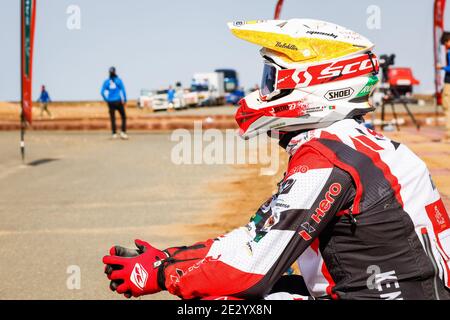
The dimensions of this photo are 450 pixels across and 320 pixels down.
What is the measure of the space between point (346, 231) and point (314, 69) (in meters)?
0.57

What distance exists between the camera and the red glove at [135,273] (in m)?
2.22

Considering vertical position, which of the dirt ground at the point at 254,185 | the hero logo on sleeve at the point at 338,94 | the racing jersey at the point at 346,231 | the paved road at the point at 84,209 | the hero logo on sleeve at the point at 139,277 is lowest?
the paved road at the point at 84,209

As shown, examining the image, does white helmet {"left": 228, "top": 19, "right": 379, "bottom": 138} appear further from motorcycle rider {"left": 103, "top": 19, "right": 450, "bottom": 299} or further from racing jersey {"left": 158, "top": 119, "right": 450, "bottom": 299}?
racing jersey {"left": 158, "top": 119, "right": 450, "bottom": 299}

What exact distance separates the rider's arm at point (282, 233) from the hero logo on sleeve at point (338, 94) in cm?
30

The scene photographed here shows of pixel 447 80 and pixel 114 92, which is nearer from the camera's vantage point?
pixel 447 80

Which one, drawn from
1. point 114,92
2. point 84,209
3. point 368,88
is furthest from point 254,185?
point 114,92

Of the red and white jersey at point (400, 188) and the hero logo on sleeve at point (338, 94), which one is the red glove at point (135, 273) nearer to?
the red and white jersey at point (400, 188)

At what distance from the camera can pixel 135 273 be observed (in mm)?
2234

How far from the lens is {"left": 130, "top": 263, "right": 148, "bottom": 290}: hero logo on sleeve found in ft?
7.27

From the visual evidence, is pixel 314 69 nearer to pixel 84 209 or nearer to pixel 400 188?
pixel 400 188

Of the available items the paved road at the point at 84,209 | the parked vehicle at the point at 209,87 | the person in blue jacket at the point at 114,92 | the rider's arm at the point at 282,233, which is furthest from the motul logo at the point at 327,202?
the parked vehicle at the point at 209,87

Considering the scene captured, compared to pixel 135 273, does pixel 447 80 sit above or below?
above
